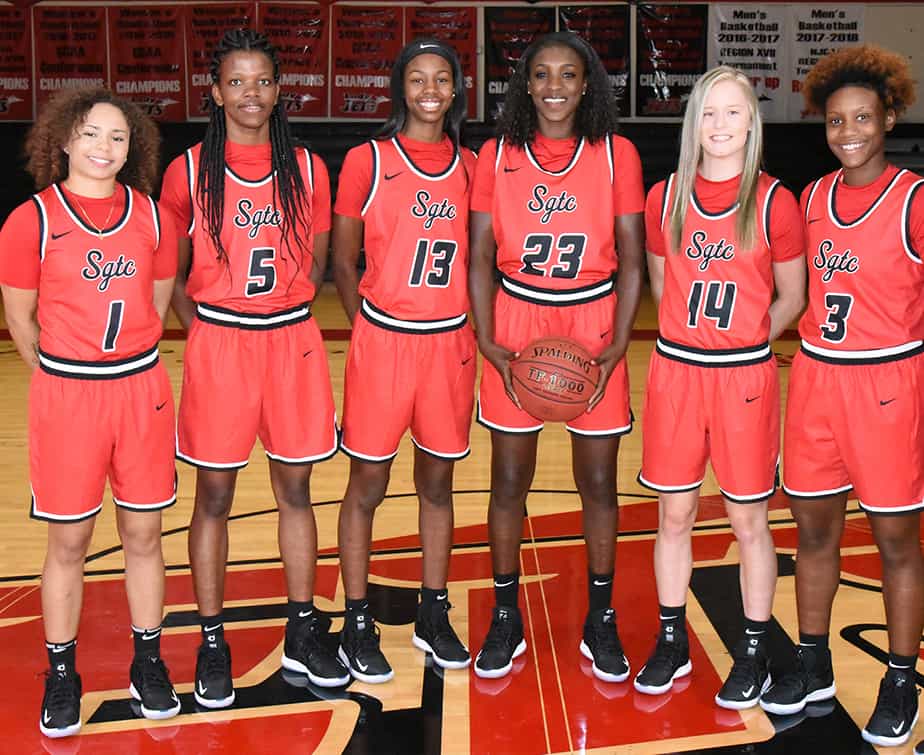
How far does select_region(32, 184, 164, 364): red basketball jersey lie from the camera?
2.70 meters

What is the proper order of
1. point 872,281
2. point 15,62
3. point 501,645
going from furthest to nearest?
point 15,62, point 501,645, point 872,281

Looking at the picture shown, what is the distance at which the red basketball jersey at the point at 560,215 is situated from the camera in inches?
121

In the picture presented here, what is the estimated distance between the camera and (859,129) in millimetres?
2738

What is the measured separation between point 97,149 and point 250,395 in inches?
27.5

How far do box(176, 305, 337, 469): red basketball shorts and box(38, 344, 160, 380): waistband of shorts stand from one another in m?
0.20

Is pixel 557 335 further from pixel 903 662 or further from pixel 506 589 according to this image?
pixel 903 662

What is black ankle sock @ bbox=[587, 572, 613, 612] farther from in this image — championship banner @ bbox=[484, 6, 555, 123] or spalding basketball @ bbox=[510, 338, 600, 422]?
championship banner @ bbox=[484, 6, 555, 123]

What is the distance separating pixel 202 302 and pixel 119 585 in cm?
127

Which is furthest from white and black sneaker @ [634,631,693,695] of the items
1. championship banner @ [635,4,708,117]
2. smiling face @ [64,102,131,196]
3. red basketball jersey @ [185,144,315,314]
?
championship banner @ [635,4,708,117]

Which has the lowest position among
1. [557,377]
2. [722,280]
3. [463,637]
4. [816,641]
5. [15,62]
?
[463,637]

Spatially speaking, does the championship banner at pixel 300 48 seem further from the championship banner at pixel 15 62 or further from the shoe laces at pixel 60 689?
the shoe laces at pixel 60 689

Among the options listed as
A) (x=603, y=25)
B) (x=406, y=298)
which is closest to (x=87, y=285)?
(x=406, y=298)

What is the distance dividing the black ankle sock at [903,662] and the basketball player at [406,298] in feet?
3.60

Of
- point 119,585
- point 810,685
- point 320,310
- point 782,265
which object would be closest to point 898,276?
point 782,265
